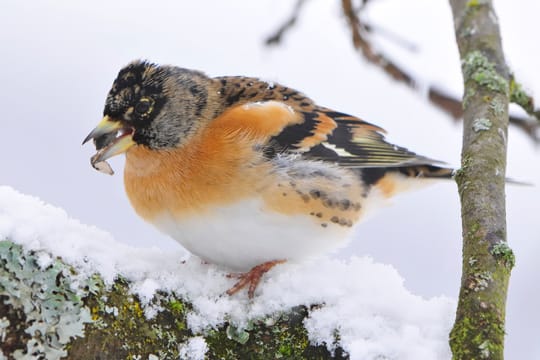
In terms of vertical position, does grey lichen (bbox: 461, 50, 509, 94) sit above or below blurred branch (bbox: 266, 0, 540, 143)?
below

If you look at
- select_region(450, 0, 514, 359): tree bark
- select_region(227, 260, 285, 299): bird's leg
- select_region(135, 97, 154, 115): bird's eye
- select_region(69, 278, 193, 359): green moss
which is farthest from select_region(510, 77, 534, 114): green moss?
select_region(69, 278, 193, 359): green moss

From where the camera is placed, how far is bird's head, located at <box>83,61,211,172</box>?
262 centimetres

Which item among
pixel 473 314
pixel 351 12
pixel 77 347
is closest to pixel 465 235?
pixel 473 314

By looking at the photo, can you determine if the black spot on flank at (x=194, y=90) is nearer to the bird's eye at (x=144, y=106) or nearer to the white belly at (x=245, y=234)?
the bird's eye at (x=144, y=106)

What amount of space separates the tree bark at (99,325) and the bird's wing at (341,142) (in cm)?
85

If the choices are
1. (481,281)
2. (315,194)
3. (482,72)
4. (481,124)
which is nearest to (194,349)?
(481,281)

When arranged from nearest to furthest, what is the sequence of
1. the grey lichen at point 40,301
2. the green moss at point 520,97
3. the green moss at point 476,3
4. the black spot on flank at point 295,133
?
1. the grey lichen at point 40,301
2. the black spot on flank at point 295,133
3. the green moss at point 520,97
4. the green moss at point 476,3

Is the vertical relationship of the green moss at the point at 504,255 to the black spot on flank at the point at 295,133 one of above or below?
below

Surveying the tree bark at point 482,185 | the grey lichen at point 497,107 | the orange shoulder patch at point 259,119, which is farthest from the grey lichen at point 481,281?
the orange shoulder patch at point 259,119

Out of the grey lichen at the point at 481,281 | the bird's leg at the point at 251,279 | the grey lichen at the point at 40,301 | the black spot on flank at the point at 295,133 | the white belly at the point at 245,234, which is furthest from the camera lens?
the black spot on flank at the point at 295,133

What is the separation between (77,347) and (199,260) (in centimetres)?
74

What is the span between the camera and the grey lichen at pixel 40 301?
5.25 feet

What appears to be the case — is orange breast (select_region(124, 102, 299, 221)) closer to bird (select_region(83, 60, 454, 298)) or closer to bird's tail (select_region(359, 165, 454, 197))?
bird (select_region(83, 60, 454, 298))

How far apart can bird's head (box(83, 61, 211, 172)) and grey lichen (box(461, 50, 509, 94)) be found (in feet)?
3.50
